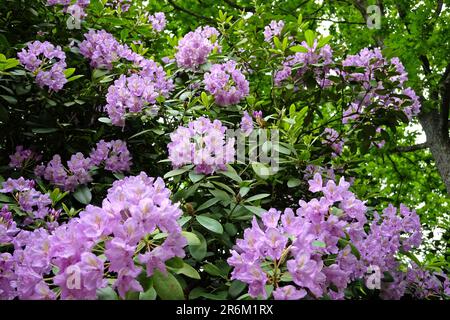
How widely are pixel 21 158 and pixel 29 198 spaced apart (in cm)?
42

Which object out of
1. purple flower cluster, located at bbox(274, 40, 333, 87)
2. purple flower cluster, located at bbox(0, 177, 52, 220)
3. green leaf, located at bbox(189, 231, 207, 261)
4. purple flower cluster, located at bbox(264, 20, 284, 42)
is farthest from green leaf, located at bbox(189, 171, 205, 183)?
purple flower cluster, located at bbox(264, 20, 284, 42)

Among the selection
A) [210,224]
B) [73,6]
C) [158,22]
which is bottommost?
[210,224]

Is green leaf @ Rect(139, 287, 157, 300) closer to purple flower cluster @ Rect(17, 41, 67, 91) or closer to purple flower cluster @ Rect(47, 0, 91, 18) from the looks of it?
purple flower cluster @ Rect(17, 41, 67, 91)

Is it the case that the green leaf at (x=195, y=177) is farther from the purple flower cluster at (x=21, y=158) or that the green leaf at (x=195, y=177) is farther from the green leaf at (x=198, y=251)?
the purple flower cluster at (x=21, y=158)

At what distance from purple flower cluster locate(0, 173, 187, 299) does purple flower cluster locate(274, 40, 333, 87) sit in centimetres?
168

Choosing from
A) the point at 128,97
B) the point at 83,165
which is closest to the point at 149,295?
the point at 83,165

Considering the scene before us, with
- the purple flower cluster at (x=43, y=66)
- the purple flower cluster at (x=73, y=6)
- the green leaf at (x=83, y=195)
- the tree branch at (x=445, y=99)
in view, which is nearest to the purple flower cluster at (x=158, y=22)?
the purple flower cluster at (x=73, y=6)

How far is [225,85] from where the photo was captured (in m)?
2.41

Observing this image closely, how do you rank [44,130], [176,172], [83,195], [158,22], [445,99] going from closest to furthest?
[176,172]
[83,195]
[44,130]
[158,22]
[445,99]

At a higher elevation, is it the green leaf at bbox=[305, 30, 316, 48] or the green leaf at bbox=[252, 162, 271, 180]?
the green leaf at bbox=[305, 30, 316, 48]

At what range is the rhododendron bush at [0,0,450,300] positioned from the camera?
129 centimetres

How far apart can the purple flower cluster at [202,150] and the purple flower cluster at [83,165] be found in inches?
19.0

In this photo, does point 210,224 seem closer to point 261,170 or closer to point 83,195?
point 261,170

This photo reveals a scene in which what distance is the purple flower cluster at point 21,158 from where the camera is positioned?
2263mm
